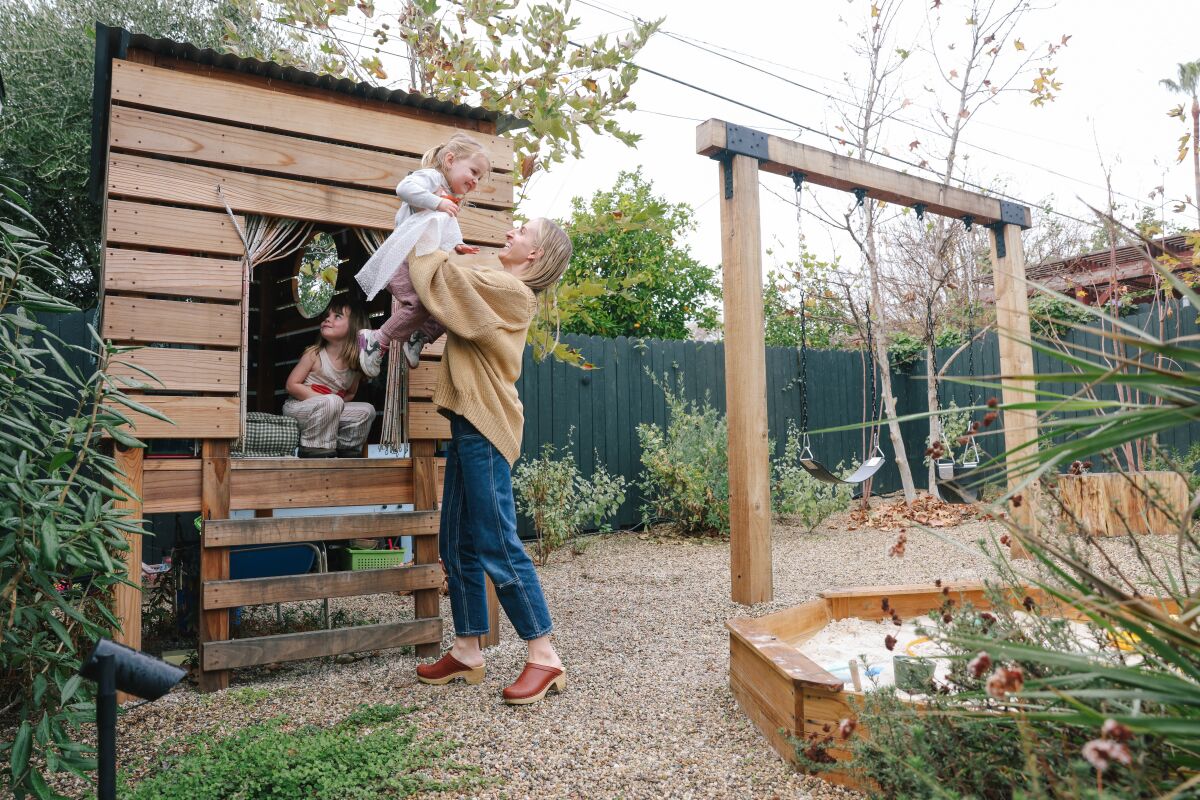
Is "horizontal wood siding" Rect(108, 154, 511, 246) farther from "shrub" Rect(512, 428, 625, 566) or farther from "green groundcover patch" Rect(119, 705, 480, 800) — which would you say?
"shrub" Rect(512, 428, 625, 566)

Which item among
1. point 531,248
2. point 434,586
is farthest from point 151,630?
point 531,248

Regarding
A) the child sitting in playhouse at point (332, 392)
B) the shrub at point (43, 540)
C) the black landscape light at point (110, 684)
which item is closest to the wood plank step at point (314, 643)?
the shrub at point (43, 540)

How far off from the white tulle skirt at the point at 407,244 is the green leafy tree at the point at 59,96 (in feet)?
19.7

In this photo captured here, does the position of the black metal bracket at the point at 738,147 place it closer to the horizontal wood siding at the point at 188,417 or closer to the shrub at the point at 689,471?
the horizontal wood siding at the point at 188,417

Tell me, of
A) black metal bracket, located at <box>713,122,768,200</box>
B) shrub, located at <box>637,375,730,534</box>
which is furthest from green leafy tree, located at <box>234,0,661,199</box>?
shrub, located at <box>637,375,730,534</box>

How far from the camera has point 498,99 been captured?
16.3 ft

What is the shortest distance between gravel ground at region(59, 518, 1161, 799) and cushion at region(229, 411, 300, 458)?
0.90m

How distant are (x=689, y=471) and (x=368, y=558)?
3.20 meters

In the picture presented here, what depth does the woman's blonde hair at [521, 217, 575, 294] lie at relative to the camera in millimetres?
3053

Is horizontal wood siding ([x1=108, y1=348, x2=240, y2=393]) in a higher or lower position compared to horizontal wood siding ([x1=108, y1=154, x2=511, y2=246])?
lower

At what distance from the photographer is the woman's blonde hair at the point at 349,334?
380cm

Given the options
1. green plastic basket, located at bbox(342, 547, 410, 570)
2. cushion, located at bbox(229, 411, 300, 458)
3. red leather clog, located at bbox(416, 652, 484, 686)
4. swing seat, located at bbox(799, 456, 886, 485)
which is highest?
cushion, located at bbox(229, 411, 300, 458)

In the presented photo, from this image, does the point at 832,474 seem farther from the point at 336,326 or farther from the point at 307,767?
the point at 307,767

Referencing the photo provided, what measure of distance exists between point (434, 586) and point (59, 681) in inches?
62.3
